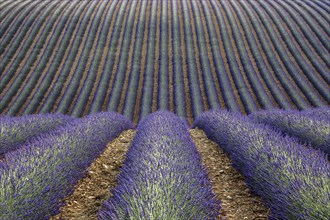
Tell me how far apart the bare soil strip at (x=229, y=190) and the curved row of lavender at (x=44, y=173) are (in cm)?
186

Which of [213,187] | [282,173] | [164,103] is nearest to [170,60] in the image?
[164,103]

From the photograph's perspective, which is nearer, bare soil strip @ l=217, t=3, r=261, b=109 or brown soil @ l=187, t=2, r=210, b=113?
bare soil strip @ l=217, t=3, r=261, b=109

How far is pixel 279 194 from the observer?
319cm

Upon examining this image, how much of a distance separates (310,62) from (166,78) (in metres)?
7.24

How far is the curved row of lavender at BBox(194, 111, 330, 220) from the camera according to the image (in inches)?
108

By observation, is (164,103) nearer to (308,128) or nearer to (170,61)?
(170,61)

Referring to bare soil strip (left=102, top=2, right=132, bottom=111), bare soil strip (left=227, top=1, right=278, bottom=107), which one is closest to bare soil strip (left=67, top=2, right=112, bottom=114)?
bare soil strip (left=102, top=2, right=132, bottom=111)

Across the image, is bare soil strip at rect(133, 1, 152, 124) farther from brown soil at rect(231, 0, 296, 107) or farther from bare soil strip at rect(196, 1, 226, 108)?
brown soil at rect(231, 0, 296, 107)

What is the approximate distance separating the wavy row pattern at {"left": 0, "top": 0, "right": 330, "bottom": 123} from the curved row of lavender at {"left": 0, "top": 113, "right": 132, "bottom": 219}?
805 cm

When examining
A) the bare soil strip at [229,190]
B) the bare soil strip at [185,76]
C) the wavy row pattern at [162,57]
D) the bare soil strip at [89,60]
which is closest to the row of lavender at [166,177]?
the bare soil strip at [229,190]

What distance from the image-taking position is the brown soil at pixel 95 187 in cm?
386

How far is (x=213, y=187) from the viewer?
4664 millimetres

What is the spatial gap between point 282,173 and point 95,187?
2.56m

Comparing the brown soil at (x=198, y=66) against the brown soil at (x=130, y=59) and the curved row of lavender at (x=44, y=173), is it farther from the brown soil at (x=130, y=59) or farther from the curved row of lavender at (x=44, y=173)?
the curved row of lavender at (x=44, y=173)
